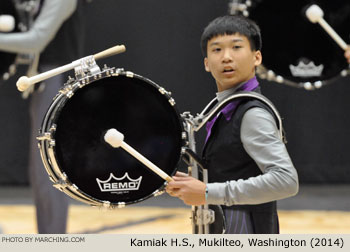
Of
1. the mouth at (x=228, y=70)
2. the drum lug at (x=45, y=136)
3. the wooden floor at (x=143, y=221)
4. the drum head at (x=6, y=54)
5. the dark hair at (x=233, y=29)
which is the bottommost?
the wooden floor at (x=143, y=221)

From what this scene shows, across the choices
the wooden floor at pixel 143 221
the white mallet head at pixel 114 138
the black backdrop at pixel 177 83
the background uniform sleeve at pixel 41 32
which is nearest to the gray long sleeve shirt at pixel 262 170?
the white mallet head at pixel 114 138

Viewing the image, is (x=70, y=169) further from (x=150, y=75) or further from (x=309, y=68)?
(x=150, y=75)

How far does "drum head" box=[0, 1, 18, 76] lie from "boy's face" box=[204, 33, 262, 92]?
1271mm

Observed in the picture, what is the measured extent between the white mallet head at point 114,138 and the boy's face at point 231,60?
30cm

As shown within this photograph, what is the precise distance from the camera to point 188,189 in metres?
1.56

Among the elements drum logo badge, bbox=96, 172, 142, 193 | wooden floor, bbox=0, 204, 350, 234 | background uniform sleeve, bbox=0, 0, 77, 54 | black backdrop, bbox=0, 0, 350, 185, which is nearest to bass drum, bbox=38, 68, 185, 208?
drum logo badge, bbox=96, 172, 142, 193

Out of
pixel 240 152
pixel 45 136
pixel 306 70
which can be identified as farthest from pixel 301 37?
pixel 45 136

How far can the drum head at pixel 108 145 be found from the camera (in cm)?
154

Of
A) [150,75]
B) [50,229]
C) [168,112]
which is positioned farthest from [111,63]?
[168,112]

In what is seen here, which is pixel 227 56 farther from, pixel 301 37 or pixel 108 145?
pixel 301 37

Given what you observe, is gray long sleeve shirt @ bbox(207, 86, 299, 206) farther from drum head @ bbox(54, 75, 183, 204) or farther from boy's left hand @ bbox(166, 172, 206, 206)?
drum head @ bbox(54, 75, 183, 204)

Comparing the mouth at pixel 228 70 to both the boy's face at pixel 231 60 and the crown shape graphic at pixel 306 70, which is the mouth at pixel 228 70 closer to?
the boy's face at pixel 231 60

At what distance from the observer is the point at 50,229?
300cm

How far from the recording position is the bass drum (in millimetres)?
1538
